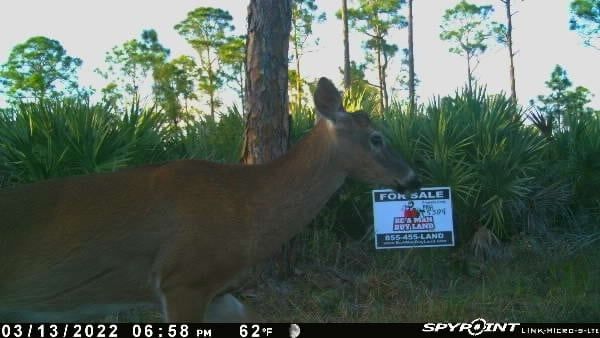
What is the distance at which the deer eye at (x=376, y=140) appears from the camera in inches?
220

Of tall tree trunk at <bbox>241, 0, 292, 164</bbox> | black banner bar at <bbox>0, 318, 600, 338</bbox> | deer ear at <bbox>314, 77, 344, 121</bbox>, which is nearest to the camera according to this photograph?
black banner bar at <bbox>0, 318, 600, 338</bbox>

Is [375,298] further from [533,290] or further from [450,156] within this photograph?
[450,156]

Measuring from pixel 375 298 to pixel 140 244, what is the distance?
464 centimetres

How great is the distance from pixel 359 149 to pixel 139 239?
5.74 ft

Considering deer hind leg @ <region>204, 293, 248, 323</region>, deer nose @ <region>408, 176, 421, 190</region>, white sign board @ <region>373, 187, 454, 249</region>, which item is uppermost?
deer nose @ <region>408, 176, 421, 190</region>

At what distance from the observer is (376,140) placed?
5.61 m

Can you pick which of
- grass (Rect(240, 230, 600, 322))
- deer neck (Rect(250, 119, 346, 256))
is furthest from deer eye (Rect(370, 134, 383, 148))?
grass (Rect(240, 230, 600, 322))

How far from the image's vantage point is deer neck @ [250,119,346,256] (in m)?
5.11

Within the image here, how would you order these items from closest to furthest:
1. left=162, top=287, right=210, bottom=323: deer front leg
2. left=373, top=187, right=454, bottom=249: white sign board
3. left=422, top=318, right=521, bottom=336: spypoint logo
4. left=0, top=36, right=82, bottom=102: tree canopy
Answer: left=162, top=287, right=210, bottom=323: deer front leg, left=422, top=318, right=521, bottom=336: spypoint logo, left=373, top=187, right=454, bottom=249: white sign board, left=0, top=36, right=82, bottom=102: tree canopy

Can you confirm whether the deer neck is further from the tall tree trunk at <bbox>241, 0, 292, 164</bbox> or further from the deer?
the tall tree trunk at <bbox>241, 0, 292, 164</bbox>

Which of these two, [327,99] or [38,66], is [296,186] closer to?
[327,99]

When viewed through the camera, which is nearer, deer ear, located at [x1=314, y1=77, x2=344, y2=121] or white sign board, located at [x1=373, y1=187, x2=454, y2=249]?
deer ear, located at [x1=314, y1=77, x2=344, y2=121]

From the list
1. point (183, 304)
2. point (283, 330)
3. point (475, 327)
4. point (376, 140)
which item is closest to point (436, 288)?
point (475, 327)

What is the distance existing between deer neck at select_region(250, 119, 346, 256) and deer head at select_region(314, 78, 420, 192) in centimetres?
6
